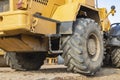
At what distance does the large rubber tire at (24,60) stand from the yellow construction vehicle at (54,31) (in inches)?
38.4

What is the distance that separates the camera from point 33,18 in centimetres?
679

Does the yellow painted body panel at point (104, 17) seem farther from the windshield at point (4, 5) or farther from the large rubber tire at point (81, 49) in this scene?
the windshield at point (4, 5)

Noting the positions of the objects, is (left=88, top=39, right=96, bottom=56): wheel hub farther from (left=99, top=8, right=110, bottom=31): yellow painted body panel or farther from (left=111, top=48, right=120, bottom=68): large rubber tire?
(left=111, top=48, right=120, bottom=68): large rubber tire

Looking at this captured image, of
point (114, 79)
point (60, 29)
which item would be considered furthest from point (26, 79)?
point (114, 79)

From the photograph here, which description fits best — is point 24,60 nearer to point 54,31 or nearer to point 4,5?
point 54,31

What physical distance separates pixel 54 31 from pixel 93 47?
1.11 m

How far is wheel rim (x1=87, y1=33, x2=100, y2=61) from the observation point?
776 cm

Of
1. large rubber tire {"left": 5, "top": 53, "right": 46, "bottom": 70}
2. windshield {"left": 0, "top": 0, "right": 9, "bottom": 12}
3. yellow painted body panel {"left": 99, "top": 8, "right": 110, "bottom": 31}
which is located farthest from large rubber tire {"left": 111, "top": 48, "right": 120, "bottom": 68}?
windshield {"left": 0, "top": 0, "right": 9, "bottom": 12}

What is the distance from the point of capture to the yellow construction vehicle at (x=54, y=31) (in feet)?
22.0

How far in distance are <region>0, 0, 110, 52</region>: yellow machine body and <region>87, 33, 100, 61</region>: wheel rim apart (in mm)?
709

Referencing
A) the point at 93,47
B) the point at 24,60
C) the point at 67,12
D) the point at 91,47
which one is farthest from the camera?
the point at 24,60

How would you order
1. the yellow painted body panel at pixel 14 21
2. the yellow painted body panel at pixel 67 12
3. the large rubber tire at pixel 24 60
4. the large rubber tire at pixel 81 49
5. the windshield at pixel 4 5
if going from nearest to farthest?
the yellow painted body panel at pixel 14 21 < the windshield at pixel 4 5 < the large rubber tire at pixel 81 49 < the yellow painted body panel at pixel 67 12 < the large rubber tire at pixel 24 60

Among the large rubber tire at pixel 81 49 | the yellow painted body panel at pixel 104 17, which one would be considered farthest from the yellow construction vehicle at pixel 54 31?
the yellow painted body panel at pixel 104 17

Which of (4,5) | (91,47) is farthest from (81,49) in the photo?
(4,5)
